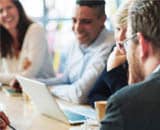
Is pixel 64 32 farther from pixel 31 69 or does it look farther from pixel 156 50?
pixel 156 50

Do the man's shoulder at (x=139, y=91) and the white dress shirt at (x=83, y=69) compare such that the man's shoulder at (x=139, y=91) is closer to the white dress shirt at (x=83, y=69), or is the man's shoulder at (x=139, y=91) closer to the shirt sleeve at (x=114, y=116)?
the shirt sleeve at (x=114, y=116)

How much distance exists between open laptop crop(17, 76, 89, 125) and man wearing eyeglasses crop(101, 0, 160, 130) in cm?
64

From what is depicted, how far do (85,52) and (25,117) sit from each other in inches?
33.9

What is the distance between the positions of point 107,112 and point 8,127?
0.82 metres

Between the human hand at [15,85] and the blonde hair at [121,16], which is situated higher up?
the blonde hair at [121,16]

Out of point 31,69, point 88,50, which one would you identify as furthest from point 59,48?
point 88,50

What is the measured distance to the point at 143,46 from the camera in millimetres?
1146

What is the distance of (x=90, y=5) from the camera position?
2566 mm

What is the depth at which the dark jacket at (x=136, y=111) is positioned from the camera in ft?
3.40

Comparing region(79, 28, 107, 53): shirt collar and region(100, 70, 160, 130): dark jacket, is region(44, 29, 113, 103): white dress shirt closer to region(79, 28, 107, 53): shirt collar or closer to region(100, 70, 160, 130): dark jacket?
region(79, 28, 107, 53): shirt collar

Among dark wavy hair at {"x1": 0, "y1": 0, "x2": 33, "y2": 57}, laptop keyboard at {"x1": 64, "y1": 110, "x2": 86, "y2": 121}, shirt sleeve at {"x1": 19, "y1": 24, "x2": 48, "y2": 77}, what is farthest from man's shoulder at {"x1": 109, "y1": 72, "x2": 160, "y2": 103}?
dark wavy hair at {"x1": 0, "y1": 0, "x2": 33, "y2": 57}

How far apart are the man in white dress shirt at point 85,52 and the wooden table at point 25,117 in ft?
0.96

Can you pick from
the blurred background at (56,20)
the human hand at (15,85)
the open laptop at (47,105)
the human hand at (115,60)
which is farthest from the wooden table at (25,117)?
the blurred background at (56,20)

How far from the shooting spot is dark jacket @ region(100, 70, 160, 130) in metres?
1.04
